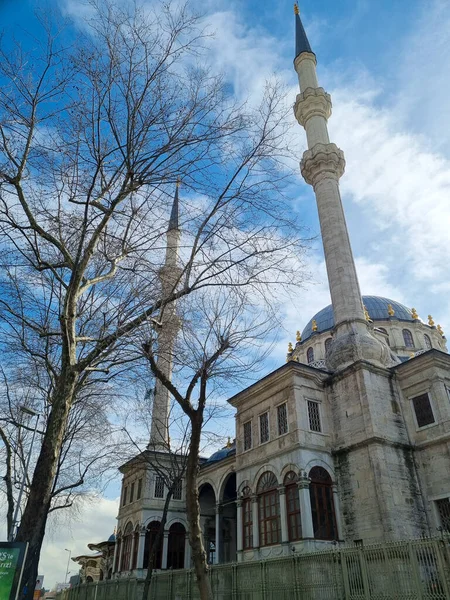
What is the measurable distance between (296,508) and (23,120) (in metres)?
16.4

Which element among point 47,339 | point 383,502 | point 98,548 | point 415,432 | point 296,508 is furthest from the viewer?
point 98,548

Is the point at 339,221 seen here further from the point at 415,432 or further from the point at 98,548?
the point at 98,548

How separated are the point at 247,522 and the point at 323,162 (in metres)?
19.9

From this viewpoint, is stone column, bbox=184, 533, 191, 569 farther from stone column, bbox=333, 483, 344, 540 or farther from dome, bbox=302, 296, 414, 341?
dome, bbox=302, 296, 414, 341

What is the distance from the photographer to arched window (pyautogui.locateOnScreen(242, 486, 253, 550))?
19891 millimetres

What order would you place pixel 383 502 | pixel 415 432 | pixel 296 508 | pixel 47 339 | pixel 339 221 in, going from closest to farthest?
pixel 47 339 < pixel 383 502 < pixel 296 508 < pixel 415 432 < pixel 339 221

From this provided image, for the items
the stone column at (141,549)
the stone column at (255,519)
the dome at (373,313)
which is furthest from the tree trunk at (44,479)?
the dome at (373,313)

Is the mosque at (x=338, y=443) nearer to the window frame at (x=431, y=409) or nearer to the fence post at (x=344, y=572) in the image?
A: the window frame at (x=431, y=409)

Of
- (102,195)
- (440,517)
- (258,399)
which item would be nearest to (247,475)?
(258,399)

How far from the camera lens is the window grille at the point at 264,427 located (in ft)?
69.9

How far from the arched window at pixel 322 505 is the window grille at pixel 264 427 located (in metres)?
3.16

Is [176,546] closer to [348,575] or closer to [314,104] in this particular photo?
[348,575]

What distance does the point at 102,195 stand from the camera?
895 centimetres

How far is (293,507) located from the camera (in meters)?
18.2
